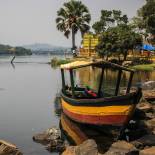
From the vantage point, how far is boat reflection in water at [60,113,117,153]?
69.6ft

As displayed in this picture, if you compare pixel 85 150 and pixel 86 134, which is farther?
pixel 86 134

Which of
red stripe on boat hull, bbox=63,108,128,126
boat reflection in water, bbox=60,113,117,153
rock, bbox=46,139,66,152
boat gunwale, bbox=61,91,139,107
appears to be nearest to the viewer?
boat gunwale, bbox=61,91,139,107

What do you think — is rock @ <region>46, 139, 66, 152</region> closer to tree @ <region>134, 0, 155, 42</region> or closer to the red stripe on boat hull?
the red stripe on boat hull

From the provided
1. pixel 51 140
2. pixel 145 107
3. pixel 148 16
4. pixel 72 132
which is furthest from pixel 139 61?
pixel 51 140

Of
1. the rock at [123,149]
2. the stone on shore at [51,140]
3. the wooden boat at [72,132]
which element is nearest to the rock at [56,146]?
the stone on shore at [51,140]

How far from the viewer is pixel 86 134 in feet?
77.6

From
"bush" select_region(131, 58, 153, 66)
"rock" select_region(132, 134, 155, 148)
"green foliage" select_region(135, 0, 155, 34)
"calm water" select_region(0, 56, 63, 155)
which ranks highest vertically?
"green foliage" select_region(135, 0, 155, 34)

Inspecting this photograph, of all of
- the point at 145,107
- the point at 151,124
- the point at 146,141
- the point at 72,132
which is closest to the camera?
the point at 146,141

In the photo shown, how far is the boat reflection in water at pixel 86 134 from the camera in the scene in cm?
2122

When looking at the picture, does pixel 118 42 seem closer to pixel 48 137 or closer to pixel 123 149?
pixel 48 137

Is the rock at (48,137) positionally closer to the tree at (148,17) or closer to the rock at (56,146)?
the rock at (56,146)

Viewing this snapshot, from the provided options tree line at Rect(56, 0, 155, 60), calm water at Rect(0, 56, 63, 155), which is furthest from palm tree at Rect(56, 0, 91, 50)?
calm water at Rect(0, 56, 63, 155)

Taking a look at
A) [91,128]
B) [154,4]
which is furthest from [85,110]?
[154,4]

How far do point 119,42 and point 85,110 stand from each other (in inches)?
2196
